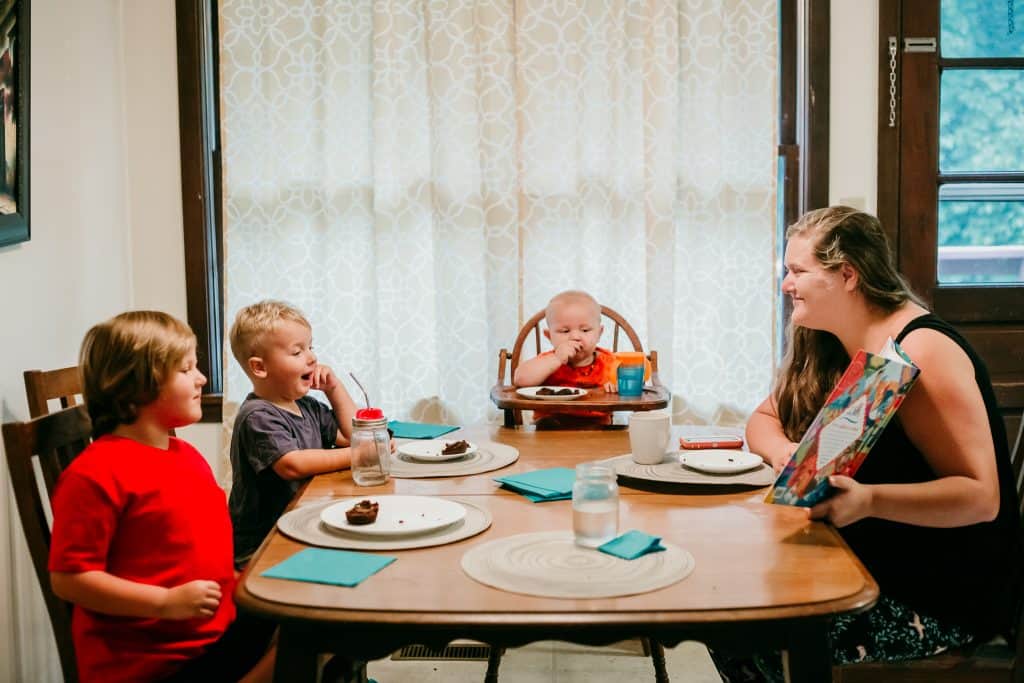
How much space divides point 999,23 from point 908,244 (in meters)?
0.83

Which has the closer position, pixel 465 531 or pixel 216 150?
pixel 465 531

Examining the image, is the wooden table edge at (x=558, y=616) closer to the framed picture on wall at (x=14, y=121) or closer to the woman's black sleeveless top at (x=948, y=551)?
the woman's black sleeveless top at (x=948, y=551)

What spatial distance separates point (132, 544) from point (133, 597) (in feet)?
0.34

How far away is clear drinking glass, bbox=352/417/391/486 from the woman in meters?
0.71

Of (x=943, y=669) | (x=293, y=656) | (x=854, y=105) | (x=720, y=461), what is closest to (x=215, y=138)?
(x=854, y=105)

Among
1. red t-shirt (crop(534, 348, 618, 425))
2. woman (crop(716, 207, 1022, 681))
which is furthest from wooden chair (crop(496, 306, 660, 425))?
woman (crop(716, 207, 1022, 681))

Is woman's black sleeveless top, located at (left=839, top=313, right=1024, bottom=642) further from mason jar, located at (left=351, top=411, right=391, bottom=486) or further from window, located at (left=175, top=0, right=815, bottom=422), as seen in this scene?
window, located at (left=175, top=0, right=815, bottom=422)

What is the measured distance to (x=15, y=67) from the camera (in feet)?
6.87

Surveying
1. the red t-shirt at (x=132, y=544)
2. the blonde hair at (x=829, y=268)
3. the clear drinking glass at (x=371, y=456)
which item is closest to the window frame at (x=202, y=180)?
the clear drinking glass at (x=371, y=456)

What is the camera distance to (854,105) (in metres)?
3.29

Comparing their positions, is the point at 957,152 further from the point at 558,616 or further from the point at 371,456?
the point at 558,616

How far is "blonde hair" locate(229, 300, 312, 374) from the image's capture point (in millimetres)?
1940

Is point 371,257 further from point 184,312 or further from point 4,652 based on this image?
point 4,652

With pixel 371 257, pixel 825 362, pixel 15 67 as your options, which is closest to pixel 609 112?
pixel 371 257
